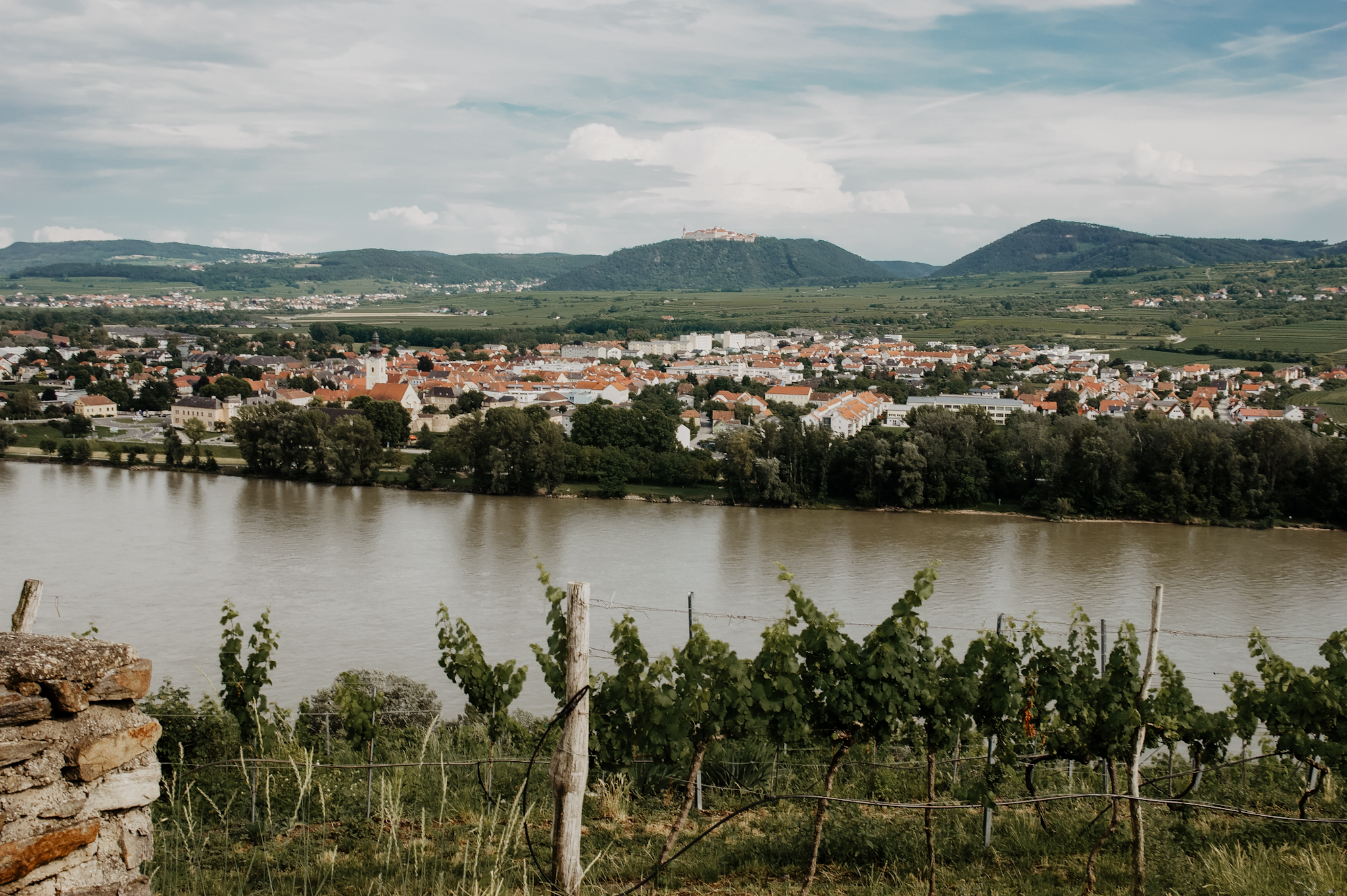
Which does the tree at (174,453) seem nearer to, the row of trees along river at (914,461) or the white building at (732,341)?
the row of trees along river at (914,461)

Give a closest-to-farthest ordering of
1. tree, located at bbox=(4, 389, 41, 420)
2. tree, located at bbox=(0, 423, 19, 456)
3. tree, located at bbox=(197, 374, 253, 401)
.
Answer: tree, located at bbox=(0, 423, 19, 456)
tree, located at bbox=(4, 389, 41, 420)
tree, located at bbox=(197, 374, 253, 401)

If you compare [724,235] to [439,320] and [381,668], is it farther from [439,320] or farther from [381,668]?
[381,668]

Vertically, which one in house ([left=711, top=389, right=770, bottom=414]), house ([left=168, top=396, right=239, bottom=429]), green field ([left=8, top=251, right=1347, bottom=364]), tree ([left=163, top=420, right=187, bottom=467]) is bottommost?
tree ([left=163, top=420, right=187, bottom=467])

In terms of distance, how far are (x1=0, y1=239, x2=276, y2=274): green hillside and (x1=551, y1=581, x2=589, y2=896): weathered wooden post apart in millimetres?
162310

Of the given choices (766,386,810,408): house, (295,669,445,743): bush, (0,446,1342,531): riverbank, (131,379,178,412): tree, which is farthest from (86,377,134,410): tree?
(295,669,445,743): bush

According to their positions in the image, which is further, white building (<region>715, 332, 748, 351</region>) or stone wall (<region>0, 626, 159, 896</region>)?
white building (<region>715, 332, 748, 351</region>)

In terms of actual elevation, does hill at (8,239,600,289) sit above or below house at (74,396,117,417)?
above

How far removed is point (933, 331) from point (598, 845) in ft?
205

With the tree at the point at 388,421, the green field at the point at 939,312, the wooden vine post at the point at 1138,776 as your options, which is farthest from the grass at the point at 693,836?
the green field at the point at 939,312

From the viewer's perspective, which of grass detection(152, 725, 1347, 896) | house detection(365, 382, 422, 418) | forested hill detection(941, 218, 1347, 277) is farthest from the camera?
forested hill detection(941, 218, 1347, 277)

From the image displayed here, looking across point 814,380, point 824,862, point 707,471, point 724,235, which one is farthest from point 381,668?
point 724,235

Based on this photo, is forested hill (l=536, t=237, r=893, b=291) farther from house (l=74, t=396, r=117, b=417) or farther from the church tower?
house (l=74, t=396, r=117, b=417)

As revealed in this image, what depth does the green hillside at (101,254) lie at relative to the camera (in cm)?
14600

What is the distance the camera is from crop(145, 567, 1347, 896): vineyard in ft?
9.07
